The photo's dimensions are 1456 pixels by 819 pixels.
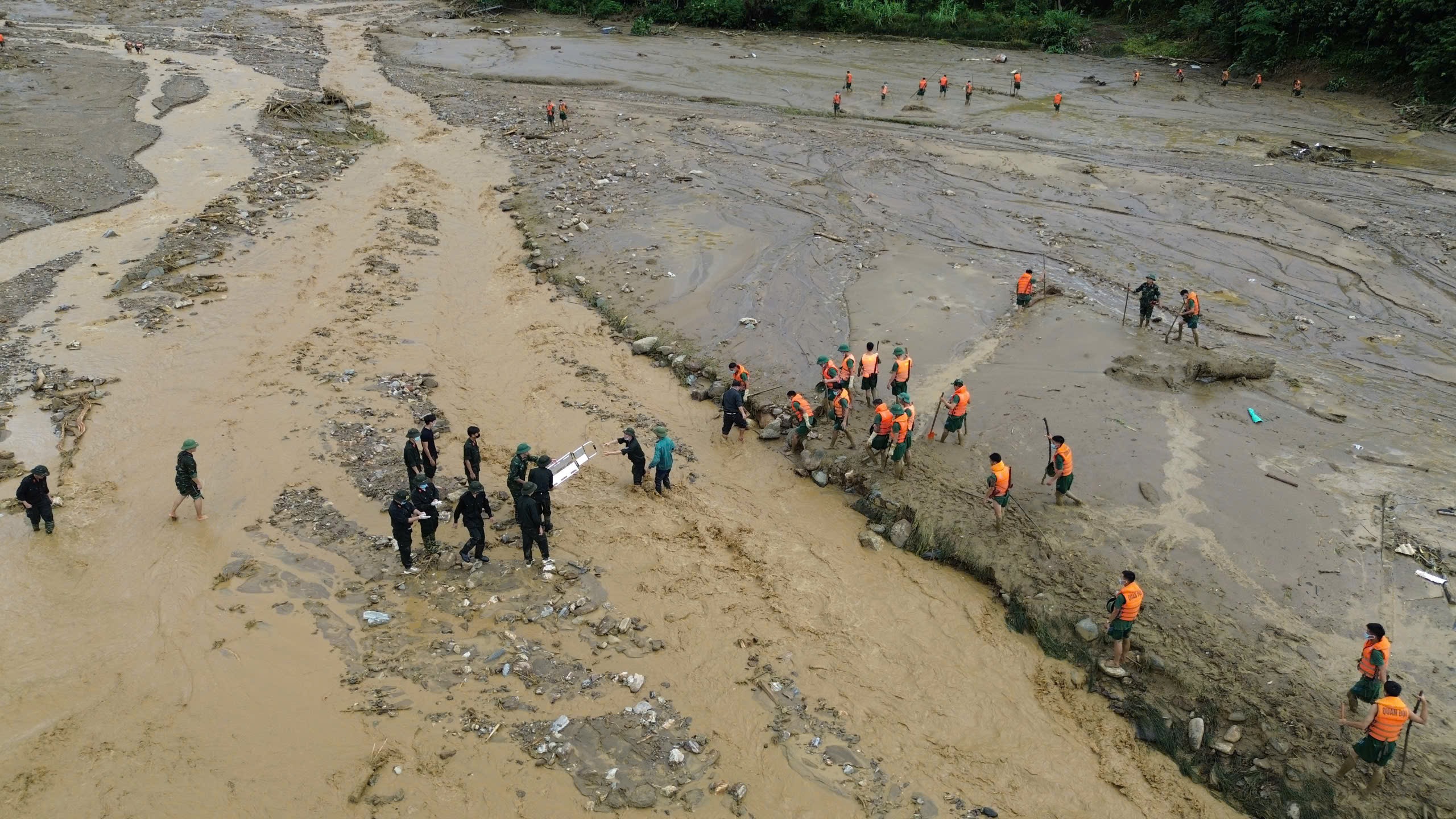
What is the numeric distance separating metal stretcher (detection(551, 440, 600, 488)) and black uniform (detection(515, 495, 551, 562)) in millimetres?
805

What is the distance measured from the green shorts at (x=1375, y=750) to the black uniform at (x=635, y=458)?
8.52m

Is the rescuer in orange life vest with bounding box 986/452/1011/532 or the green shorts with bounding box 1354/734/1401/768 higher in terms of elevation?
the rescuer in orange life vest with bounding box 986/452/1011/532

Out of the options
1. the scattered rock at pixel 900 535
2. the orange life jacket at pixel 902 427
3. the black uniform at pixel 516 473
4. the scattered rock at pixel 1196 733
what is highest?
the orange life jacket at pixel 902 427

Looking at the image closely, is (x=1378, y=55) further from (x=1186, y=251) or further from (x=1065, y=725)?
(x=1065, y=725)

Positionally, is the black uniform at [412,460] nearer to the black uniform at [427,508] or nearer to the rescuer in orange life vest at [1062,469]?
the black uniform at [427,508]

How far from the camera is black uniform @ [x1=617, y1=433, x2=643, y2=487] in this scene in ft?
38.9

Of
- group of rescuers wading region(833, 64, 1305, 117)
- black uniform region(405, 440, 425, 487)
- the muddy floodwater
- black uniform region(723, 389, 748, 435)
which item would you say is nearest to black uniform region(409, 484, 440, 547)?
the muddy floodwater

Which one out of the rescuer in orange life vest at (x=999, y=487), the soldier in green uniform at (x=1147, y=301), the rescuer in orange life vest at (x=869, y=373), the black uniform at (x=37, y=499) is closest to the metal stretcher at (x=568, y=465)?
the rescuer in orange life vest at (x=869, y=373)

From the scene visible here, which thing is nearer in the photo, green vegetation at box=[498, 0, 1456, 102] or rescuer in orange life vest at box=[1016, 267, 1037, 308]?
rescuer in orange life vest at box=[1016, 267, 1037, 308]

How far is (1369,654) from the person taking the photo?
27.0ft

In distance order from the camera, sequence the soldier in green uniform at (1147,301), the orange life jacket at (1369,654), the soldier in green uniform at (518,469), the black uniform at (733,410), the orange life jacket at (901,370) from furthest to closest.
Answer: the soldier in green uniform at (1147,301) → the orange life jacket at (901,370) → the black uniform at (733,410) → the soldier in green uniform at (518,469) → the orange life jacket at (1369,654)

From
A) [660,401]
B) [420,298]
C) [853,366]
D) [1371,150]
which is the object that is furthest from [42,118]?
[1371,150]

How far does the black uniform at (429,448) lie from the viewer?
11297 mm

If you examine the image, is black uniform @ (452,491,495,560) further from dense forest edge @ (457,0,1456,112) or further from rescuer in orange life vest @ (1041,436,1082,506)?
dense forest edge @ (457,0,1456,112)
